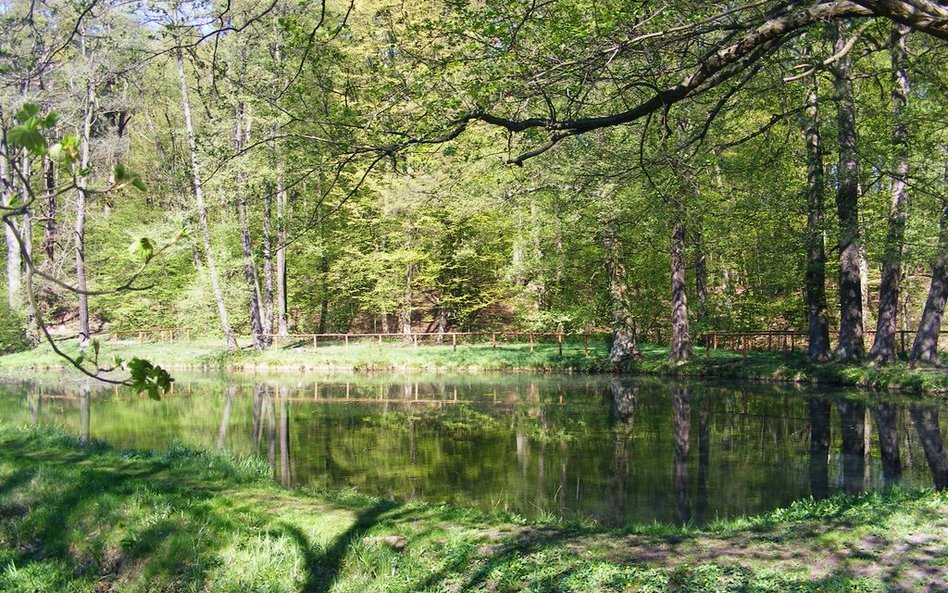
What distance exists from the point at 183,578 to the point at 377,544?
141 centimetres

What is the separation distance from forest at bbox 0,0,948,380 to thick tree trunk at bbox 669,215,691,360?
82 mm

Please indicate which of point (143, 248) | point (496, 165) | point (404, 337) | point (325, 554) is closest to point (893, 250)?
point (496, 165)

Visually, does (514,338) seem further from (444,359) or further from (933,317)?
(933,317)

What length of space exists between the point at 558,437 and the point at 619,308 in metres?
12.2

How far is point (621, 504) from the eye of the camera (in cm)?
858

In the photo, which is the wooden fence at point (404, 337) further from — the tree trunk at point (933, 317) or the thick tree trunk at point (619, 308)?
the tree trunk at point (933, 317)

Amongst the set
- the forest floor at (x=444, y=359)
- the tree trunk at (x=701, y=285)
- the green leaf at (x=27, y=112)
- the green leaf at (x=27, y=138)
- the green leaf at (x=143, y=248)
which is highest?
the tree trunk at (x=701, y=285)

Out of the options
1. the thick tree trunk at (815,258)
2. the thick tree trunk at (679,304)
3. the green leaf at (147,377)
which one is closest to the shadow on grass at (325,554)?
the green leaf at (147,377)

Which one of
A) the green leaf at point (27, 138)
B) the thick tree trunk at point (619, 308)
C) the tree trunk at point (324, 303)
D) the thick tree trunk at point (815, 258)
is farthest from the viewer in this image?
the tree trunk at point (324, 303)

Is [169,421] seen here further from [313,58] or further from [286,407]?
[313,58]

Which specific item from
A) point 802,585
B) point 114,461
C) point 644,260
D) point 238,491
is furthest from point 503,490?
point 644,260

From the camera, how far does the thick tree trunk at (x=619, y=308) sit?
82.0 ft

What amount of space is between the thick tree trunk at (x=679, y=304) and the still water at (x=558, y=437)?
A: 2.92 meters

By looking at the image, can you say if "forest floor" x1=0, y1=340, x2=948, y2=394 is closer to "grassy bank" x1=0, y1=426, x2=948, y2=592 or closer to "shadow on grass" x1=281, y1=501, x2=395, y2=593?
"grassy bank" x1=0, y1=426, x2=948, y2=592
